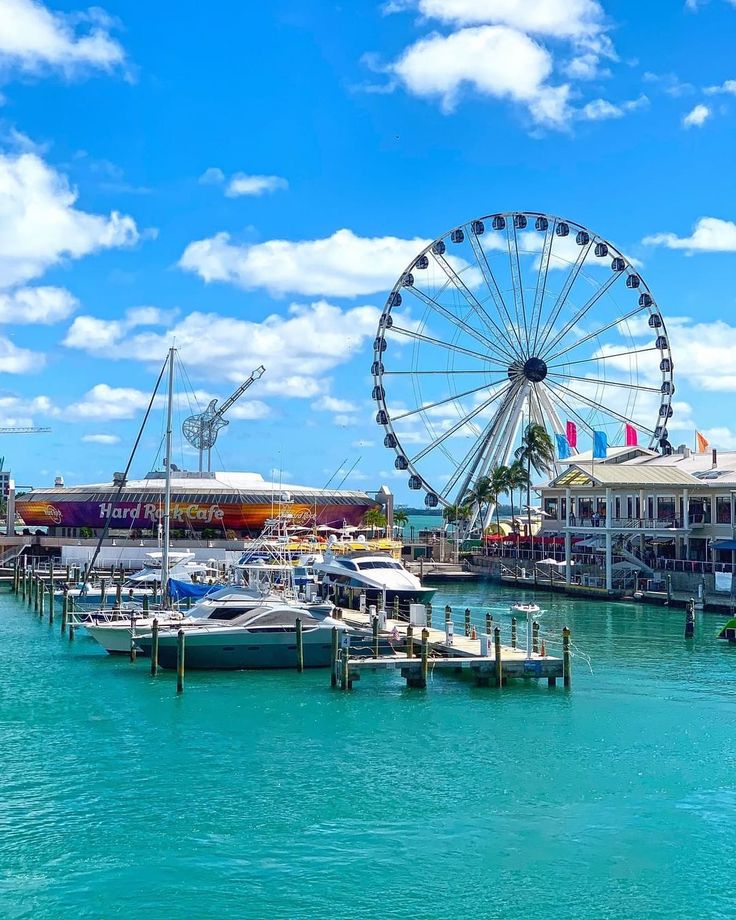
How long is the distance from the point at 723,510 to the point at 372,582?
36.0m

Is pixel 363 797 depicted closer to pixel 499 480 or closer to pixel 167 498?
pixel 167 498

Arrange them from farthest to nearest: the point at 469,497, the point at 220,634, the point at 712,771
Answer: the point at 469,497 → the point at 220,634 → the point at 712,771

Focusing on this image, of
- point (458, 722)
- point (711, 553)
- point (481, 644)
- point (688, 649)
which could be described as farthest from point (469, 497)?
point (458, 722)

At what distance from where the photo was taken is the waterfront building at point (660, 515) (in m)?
78.8

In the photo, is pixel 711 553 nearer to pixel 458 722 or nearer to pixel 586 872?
pixel 458 722

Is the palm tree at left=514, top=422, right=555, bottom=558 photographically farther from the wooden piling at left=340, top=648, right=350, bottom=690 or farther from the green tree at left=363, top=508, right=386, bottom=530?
the wooden piling at left=340, top=648, right=350, bottom=690

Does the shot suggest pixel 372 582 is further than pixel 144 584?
No

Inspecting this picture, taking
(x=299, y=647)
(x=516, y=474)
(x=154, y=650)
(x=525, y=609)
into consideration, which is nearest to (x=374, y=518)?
(x=516, y=474)

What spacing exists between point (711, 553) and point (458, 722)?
155 feet

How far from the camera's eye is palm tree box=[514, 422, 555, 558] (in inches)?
4055

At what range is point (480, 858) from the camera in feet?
81.4

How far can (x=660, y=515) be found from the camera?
3447 inches

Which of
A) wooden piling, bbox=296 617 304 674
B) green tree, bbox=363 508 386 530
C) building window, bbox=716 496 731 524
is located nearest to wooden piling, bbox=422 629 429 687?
wooden piling, bbox=296 617 304 674

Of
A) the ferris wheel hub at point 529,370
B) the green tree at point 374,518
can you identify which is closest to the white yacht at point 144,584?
the ferris wheel hub at point 529,370
